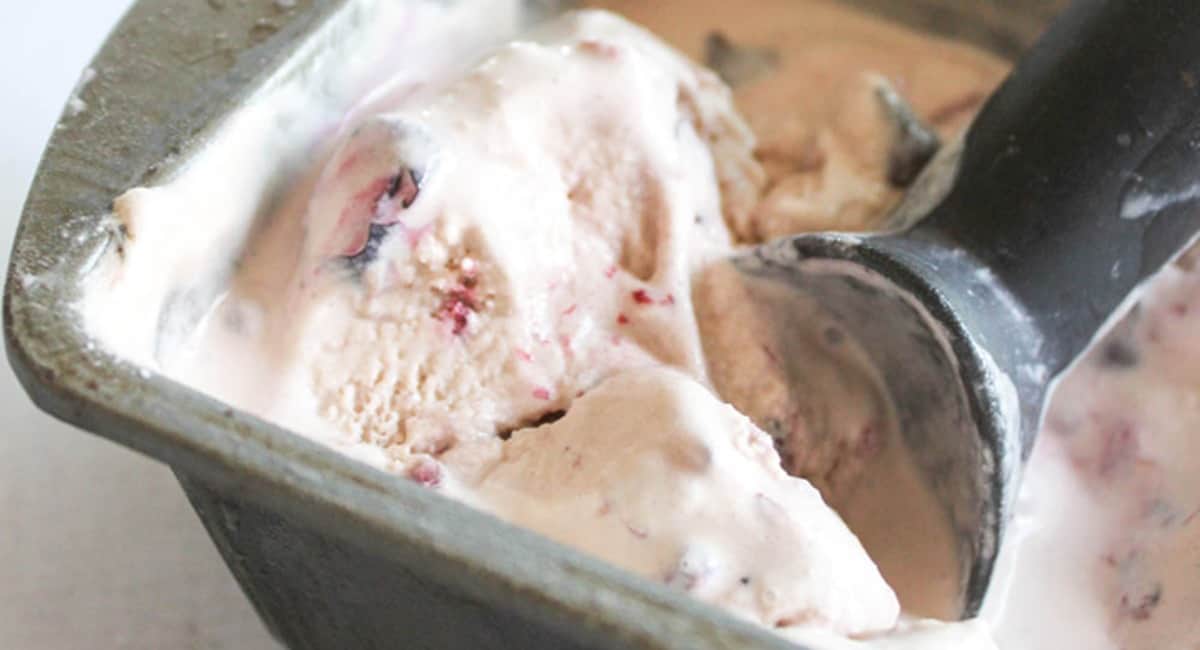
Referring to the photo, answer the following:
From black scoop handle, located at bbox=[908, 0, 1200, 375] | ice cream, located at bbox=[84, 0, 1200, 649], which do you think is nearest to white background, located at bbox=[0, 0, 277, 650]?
ice cream, located at bbox=[84, 0, 1200, 649]

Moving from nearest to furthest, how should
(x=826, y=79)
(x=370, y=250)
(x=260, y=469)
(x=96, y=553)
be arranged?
(x=260, y=469) < (x=370, y=250) < (x=96, y=553) < (x=826, y=79)

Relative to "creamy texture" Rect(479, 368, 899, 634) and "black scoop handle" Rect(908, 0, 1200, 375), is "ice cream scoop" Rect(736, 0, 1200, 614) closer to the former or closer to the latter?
"black scoop handle" Rect(908, 0, 1200, 375)

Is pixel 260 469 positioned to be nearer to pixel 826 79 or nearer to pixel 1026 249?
pixel 1026 249

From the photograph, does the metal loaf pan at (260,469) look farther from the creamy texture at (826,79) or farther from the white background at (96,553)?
the creamy texture at (826,79)

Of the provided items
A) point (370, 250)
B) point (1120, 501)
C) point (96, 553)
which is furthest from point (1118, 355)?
point (96, 553)

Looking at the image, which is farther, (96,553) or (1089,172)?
(96,553)

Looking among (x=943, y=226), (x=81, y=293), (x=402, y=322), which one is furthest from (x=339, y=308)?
(x=943, y=226)
